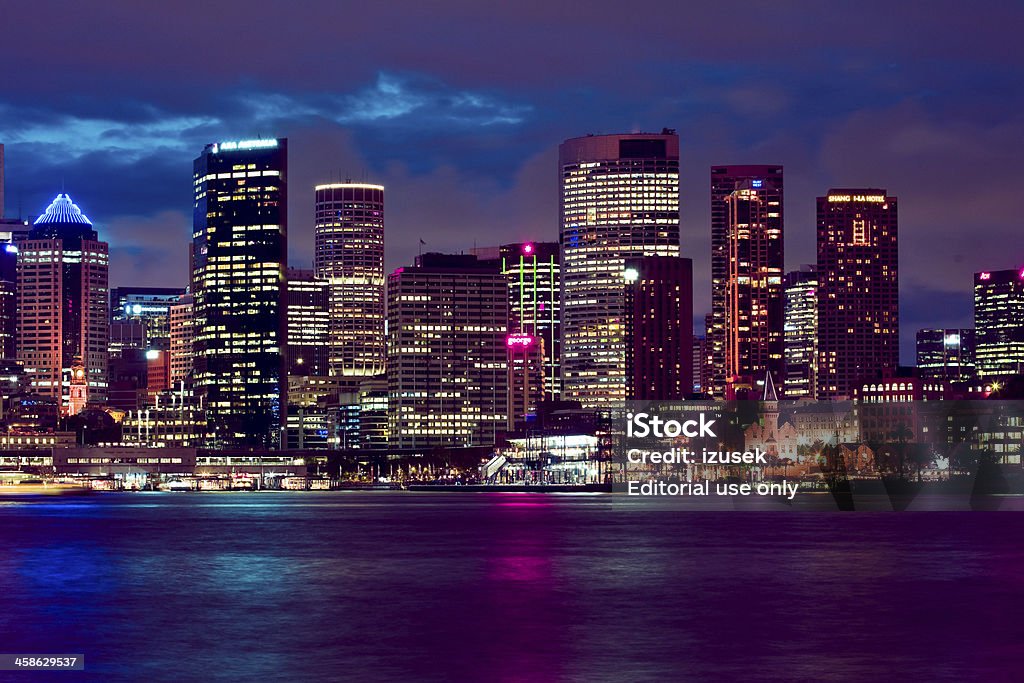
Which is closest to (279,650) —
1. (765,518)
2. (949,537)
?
(949,537)

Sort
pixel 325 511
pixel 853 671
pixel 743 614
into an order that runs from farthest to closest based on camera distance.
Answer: pixel 325 511 < pixel 743 614 < pixel 853 671

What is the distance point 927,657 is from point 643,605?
17415 millimetres

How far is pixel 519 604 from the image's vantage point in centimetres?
6181

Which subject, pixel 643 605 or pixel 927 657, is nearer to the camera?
pixel 927 657

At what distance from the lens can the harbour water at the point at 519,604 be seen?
44.3m

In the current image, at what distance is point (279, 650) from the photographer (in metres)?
47.6

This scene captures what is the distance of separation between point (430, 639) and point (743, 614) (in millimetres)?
13198

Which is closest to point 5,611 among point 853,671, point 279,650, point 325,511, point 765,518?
point 279,650

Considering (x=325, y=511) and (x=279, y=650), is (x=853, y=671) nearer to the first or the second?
(x=279, y=650)

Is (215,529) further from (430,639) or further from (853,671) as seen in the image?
(853,671)

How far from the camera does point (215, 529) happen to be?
126m

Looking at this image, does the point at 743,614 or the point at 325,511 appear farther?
the point at 325,511

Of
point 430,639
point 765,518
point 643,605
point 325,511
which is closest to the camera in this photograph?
point 430,639

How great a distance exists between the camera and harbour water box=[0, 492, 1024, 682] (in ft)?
145
